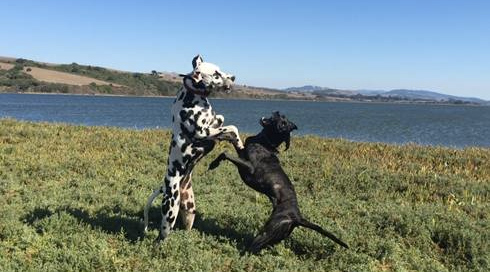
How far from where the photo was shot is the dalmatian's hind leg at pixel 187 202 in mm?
7249

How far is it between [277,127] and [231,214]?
230 centimetres

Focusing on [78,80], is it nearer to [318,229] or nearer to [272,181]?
[272,181]

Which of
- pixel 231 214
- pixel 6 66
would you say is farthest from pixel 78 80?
pixel 231 214

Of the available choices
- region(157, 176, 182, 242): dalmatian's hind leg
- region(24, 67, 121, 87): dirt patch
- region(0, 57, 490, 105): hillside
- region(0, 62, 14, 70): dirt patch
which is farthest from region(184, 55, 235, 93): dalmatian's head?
region(0, 62, 14, 70): dirt patch

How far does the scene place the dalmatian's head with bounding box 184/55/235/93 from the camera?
657 cm

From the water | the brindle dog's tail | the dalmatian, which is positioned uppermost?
the dalmatian

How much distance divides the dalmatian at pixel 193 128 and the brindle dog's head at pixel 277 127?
0.45 metres

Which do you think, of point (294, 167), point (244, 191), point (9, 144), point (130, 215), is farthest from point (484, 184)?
point (9, 144)

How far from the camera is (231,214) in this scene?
8430mm

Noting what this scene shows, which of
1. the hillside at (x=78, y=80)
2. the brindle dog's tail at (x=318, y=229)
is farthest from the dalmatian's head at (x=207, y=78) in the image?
the hillside at (x=78, y=80)

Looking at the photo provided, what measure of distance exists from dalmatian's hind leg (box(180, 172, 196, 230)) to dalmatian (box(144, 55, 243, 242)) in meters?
0.24

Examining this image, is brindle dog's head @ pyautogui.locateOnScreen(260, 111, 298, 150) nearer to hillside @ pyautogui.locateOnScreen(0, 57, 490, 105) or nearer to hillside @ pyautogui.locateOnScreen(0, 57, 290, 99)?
hillside @ pyautogui.locateOnScreen(0, 57, 490, 105)

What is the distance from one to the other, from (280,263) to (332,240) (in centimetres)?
95

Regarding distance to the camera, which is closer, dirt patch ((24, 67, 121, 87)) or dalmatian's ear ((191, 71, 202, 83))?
dalmatian's ear ((191, 71, 202, 83))
